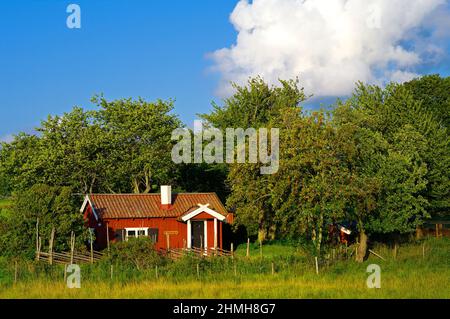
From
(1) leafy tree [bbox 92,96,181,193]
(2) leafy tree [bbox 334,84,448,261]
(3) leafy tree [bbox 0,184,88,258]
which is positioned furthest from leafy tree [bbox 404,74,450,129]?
(3) leafy tree [bbox 0,184,88,258]

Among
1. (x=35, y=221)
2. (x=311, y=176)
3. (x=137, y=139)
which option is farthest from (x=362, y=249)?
(x=137, y=139)

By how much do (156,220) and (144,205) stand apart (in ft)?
5.03

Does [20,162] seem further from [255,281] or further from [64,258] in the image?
[255,281]

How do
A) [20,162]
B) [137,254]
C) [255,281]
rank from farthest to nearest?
1. [20,162]
2. [137,254]
3. [255,281]

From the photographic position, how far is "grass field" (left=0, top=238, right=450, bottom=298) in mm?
22406

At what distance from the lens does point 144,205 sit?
40.4 m

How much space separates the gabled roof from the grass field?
9.76 meters

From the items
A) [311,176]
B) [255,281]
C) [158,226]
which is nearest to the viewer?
[255,281]

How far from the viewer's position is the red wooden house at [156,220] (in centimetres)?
3869

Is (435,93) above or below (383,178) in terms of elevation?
above

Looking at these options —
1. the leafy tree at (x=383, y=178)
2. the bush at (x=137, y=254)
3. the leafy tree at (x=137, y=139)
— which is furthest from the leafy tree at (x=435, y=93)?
the bush at (x=137, y=254)

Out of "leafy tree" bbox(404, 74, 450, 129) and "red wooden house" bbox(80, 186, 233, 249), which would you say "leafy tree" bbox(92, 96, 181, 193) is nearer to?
"red wooden house" bbox(80, 186, 233, 249)
